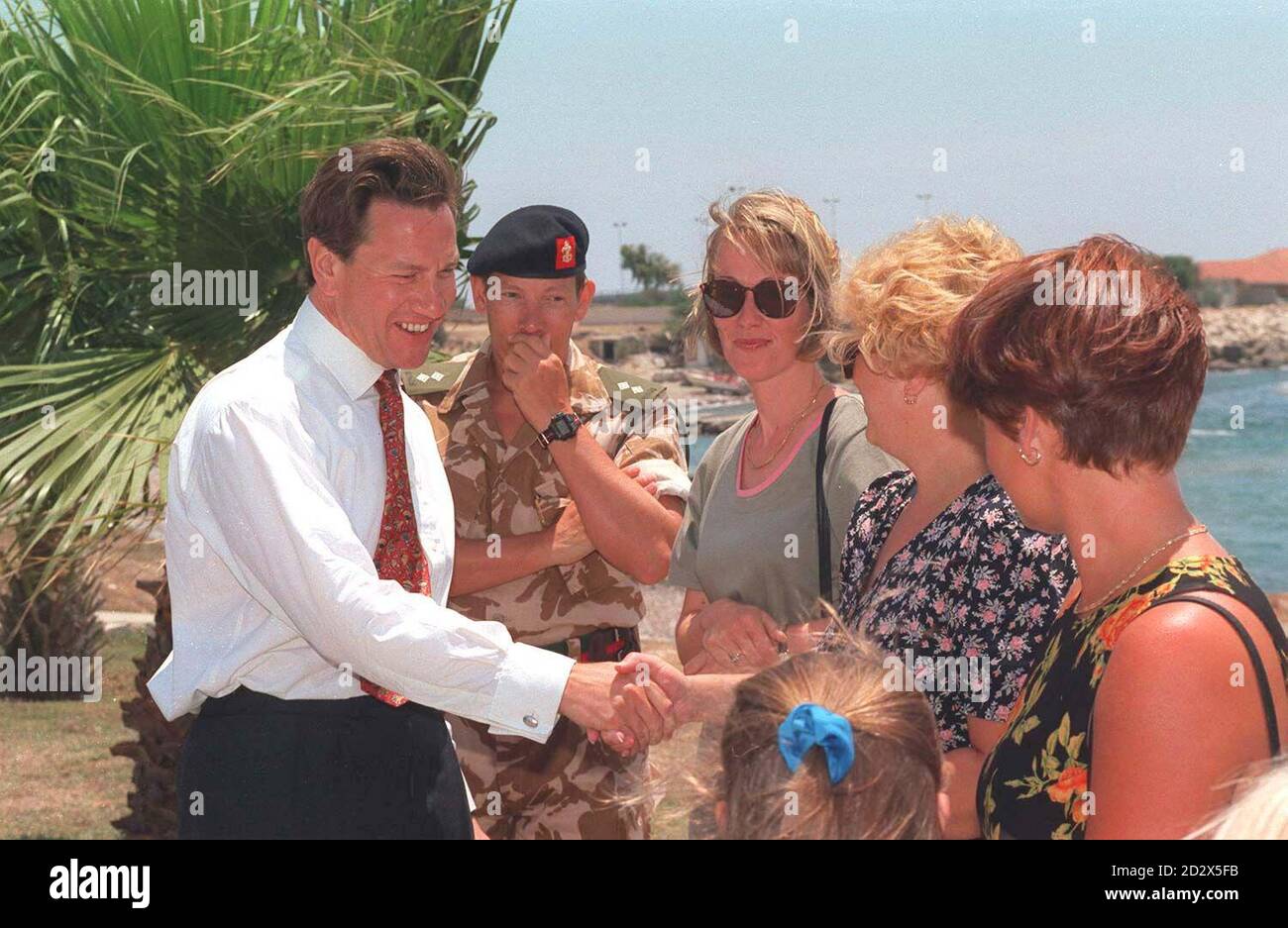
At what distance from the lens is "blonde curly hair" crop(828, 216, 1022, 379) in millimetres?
2857

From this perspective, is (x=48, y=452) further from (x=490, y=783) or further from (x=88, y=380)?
(x=490, y=783)

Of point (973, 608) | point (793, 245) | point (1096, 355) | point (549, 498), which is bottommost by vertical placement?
point (973, 608)

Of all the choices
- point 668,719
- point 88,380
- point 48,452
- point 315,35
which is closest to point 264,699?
point 668,719

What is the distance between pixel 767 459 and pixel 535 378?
692 millimetres

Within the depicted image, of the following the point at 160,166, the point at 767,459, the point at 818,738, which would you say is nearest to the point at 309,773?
the point at 818,738

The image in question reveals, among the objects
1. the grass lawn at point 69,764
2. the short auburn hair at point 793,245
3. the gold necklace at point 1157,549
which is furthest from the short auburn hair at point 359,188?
the grass lawn at point 69,764

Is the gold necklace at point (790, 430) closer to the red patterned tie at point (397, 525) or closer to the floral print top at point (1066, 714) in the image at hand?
the red patterned tie at point (397, 525)

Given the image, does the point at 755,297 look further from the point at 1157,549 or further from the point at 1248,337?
the point at 1248,337

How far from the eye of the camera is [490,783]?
3.81 metres

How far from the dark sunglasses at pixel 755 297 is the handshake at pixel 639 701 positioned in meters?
0.90

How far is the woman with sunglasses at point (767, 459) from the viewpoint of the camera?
3.24 meters

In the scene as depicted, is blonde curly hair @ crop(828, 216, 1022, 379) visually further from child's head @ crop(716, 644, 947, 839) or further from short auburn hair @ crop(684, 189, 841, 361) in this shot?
child's head @ crop(716, 644, 947, 839)

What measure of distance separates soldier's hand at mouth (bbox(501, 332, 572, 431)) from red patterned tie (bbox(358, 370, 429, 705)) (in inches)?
29.0

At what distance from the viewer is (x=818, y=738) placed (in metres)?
1.94
